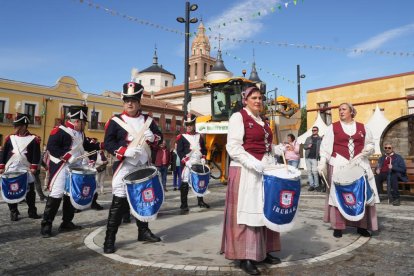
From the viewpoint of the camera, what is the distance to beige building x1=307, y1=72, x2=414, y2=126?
23.2 metres

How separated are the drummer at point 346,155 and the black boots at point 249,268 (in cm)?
199

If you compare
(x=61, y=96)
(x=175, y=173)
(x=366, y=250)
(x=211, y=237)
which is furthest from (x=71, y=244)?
(x=61, y=96)

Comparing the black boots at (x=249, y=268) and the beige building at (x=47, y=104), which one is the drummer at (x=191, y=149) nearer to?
the black boots at (x=249, y=268)

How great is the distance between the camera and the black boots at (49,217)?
5148 mm

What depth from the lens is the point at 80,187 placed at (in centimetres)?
516

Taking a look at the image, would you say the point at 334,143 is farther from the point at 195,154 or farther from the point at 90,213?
the point at 90,213

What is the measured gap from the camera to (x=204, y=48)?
3344 inches

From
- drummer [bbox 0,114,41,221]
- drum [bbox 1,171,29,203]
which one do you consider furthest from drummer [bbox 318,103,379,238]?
drum [bbox 1,171,29,203]

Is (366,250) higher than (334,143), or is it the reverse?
(334,143)

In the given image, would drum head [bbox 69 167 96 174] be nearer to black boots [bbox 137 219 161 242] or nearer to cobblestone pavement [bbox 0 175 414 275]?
cobblestone pavement [bbox 0 175 414 275]

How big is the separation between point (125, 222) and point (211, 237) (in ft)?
6.41

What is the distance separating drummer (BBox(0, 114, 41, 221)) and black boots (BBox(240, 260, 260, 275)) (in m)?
4.79

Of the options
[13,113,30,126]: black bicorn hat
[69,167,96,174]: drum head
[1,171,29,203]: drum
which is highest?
[13,113,30,126]: black bicorn hat

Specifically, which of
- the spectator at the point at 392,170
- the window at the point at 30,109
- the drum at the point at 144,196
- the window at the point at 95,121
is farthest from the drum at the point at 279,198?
the window at the point at 95,121
